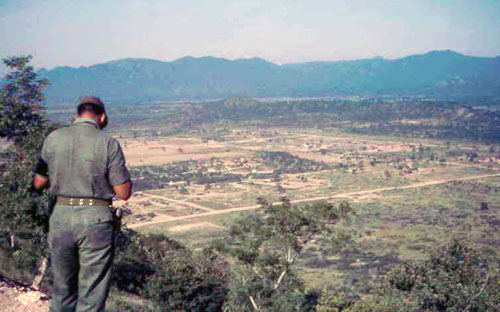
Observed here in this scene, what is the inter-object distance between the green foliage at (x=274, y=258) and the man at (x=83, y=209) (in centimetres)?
1092

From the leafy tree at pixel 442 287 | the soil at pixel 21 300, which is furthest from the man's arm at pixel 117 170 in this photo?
the leafy tree at pixel 442 287

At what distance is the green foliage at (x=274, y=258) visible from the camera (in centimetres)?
1520

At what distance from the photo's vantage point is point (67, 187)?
4098 mm

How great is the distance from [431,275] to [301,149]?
7825 cm

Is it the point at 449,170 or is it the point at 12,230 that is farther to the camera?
the point at 449,170

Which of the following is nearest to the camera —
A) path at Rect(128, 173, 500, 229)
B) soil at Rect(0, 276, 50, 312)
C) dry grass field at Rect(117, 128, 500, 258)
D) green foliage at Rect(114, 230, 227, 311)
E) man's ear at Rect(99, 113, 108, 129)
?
man's ear at Rect(99, 113, 108, 129)

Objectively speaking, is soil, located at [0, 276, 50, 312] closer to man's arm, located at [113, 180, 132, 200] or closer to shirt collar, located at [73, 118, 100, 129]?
man's arm, located at [113, 180, 132, 200]

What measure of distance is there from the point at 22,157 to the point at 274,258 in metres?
9.18

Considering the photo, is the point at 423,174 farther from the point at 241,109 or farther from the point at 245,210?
the point at 241,109

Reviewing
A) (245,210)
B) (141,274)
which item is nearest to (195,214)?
(245,210)

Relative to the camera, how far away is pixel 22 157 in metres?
11.1

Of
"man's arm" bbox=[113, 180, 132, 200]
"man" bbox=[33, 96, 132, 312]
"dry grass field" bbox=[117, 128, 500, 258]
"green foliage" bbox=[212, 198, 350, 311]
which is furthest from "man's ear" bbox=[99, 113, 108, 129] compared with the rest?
"dry grass field" bbox=[117, 128, 500, 258]

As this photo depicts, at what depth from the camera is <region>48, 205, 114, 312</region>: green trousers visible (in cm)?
402

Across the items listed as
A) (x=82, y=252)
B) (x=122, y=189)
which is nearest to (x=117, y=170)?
(x=122, y=189)
